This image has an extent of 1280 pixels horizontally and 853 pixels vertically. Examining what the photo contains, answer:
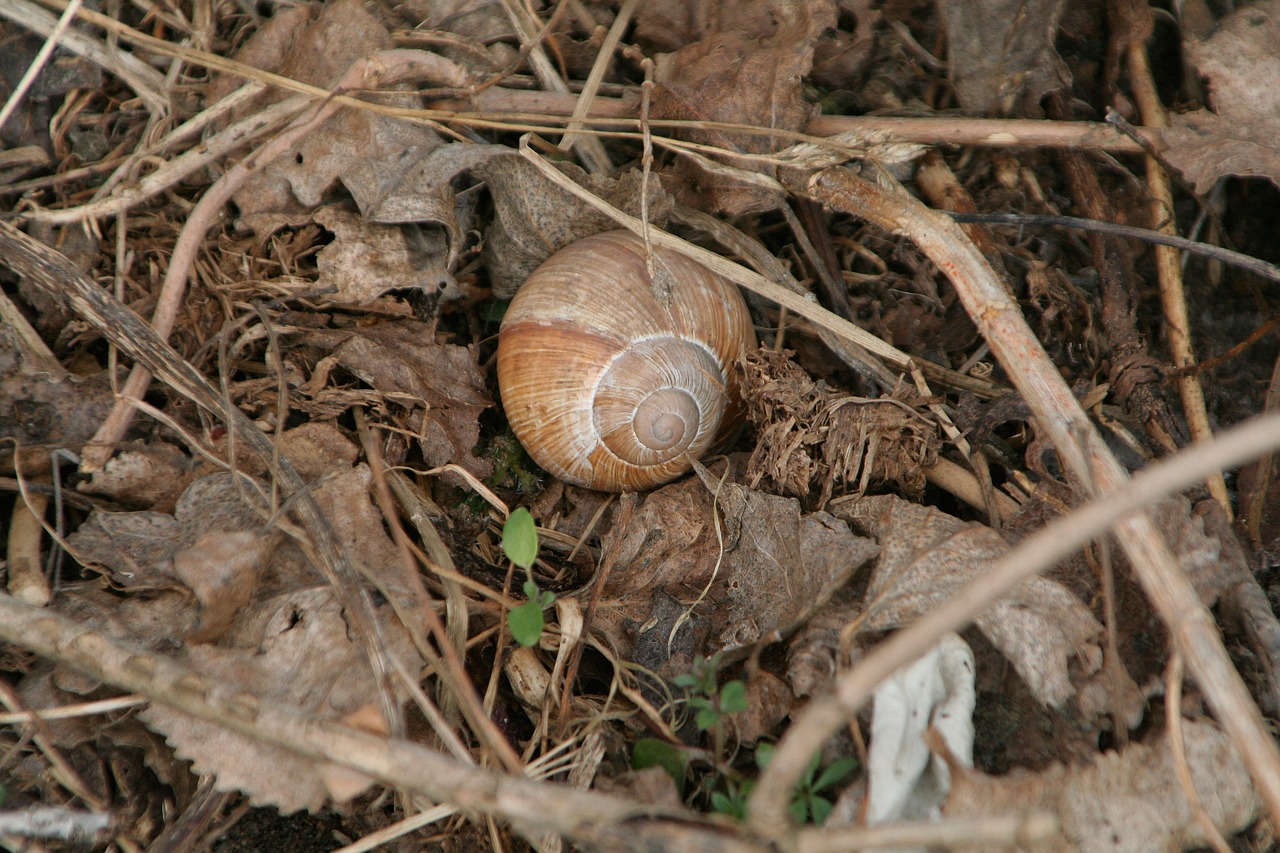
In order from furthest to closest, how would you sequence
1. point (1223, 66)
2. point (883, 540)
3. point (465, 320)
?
point (465, 320), point (1223, 66), point (883, 540)

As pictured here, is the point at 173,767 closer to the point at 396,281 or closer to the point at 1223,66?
the point at 396,281

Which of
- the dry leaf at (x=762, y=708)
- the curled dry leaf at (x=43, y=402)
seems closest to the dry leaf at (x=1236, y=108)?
the dry leaf at (x=762, y=708)

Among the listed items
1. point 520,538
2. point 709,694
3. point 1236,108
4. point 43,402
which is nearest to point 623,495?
point 520,538

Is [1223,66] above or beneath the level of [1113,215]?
above

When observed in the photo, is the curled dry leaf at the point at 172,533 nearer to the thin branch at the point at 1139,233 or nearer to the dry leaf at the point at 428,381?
the dry leaf at the point at 428,381

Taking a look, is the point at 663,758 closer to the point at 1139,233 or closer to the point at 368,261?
the point at 368,261

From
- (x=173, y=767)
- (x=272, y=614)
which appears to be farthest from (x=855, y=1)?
(x=173, y=767)
